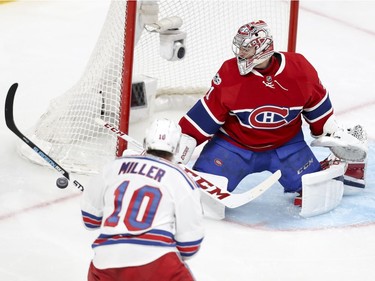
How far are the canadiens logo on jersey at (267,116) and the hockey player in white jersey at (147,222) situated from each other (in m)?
1.09

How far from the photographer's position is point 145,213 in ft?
9.78

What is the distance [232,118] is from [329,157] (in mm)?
451

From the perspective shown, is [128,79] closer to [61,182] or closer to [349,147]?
[61,182]

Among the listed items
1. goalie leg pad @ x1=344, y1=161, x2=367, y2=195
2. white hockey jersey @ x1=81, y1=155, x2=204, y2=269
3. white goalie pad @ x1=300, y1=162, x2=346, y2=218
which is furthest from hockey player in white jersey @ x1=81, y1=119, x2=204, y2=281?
goalie leg pad @ x1=344, y1=161, x2=367, y2=195

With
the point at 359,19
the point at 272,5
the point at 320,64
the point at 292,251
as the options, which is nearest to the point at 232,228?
the point at 292,251

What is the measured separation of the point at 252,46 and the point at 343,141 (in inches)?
19.8

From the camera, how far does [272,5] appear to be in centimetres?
540

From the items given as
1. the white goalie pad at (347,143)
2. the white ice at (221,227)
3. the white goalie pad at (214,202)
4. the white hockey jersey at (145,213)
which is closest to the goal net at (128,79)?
the white ice at (221,227)

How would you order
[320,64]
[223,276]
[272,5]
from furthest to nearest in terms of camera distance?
[320,64], [272,5], [223,276]

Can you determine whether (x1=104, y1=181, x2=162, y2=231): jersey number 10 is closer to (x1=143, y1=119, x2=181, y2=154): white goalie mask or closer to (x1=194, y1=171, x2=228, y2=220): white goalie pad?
(x1=143, y1=119, x2=181, y2=154): white goalie mask

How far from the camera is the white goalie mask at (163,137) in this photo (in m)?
3.10

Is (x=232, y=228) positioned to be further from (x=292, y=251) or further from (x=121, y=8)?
(x=121, y=8)

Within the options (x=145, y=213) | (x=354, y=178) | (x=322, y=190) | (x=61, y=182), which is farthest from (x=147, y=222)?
(x=354, y=178)

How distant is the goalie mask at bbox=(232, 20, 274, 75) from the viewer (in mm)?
4059
